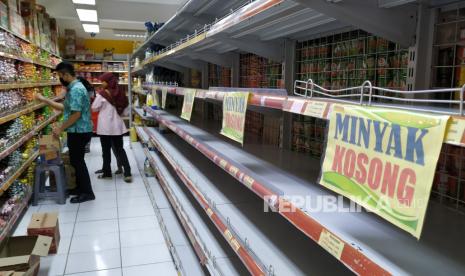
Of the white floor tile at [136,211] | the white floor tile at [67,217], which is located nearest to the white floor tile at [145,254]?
the white floor tile at [136,211]

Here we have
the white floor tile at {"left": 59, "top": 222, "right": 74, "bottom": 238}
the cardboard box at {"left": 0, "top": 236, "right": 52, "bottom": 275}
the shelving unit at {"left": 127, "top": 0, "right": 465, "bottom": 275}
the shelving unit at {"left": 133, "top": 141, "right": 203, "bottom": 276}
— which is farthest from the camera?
the white floor tile at {"left": 59, "top": 222, "right": 74, "bottom": 238}

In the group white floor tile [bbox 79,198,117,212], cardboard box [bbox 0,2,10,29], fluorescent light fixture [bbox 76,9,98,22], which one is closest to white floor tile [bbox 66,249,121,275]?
white floor tile [bbox 79,198,117,212]

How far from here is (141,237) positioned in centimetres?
339

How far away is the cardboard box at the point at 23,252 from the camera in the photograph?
87.7 inches

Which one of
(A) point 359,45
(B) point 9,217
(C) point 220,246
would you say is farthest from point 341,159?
(B) point 9,217

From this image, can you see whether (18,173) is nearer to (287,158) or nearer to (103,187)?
(103,187)

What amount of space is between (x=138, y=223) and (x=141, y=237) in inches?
14.5

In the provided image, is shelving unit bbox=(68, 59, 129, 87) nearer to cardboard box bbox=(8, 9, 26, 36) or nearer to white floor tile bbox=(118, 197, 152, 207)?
cardboard box bbox=(8, 9, 26, 36)

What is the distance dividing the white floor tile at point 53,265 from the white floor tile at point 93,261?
4cm

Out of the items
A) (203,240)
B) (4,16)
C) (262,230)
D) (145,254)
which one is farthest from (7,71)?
(262,230)

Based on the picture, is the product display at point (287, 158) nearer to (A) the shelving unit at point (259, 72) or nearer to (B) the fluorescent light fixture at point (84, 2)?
(A) the shelving unit at point (259, 72)

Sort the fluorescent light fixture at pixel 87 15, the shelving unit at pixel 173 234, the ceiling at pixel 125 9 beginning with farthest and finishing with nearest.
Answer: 1. the ceiling at pixel 125 9
2. the fluorescent light fixture at pixel 87 15
3. the shelving unit at pixel 173 234

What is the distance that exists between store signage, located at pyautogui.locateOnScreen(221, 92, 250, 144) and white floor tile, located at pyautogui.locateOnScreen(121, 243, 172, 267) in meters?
1.49

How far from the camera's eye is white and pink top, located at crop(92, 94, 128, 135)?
4977 millimetres
